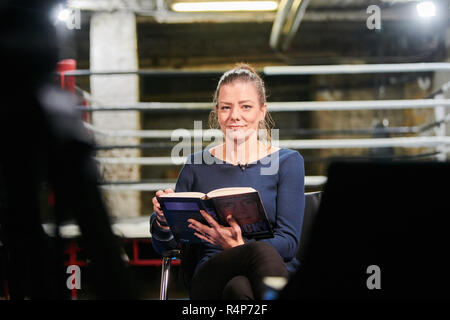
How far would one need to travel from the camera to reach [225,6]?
459 cm

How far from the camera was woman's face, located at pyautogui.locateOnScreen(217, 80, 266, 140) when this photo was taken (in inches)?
61.7

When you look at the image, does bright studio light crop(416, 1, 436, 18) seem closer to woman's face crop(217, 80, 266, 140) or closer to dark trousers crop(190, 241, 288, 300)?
woman's face crop(217, 80, 266, 140)

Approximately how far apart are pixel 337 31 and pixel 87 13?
143 inches

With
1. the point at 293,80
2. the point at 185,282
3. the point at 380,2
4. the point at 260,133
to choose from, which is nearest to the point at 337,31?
the point at 293,80

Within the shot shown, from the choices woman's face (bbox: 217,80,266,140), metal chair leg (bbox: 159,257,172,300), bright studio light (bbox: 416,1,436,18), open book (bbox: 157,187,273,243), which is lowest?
metal chair leg (bbox: 159,257,172,300)

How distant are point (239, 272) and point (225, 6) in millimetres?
3886

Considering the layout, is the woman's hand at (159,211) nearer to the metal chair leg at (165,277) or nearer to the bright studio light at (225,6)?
the metal chair leg at (165,277)

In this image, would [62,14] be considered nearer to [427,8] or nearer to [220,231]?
[220,231]

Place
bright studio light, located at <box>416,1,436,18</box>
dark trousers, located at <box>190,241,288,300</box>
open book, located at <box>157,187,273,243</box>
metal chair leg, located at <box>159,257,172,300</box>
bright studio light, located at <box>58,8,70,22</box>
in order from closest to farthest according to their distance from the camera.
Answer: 1. bright studio light, located at <box>58,8,70,22</box>
2. dark trousers, located at <box>190,241,288,300</box>
3. open book, located at <box>157,187,273,243</box>
4. metal chair leg, located at <box>159,257,172,300</box>
5. bright studio light, located at <box>416,1,436,18</box>

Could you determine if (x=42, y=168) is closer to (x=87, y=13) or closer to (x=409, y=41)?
(x=87, y=13)

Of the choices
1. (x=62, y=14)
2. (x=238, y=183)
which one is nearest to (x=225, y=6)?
(x=62, y=14)

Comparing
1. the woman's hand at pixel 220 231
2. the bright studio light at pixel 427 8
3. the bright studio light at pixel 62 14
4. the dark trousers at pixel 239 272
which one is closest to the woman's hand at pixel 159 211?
the woman's hand at pixel 220 231

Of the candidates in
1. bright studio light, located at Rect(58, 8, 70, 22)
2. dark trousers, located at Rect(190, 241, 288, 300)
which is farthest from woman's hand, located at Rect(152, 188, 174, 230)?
bright studio light, located at Rect(58, 8, 70, 22)
